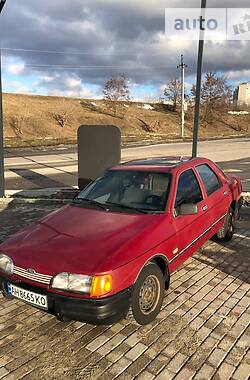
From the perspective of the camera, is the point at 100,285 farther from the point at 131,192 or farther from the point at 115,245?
the point at 131,192

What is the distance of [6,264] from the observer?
3611 mm

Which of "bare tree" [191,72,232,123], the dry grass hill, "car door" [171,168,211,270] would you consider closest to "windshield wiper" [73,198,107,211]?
"car door" [171,168,211,270]

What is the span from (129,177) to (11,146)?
86.2ft

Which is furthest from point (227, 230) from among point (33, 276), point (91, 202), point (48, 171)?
point (48, 171)

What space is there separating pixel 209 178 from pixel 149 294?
7.69 feet

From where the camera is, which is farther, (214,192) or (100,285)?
(214,192)

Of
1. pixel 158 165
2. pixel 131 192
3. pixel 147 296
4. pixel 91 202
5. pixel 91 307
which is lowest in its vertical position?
pixel 147 296

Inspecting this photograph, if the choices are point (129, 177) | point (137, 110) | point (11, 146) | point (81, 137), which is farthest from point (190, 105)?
point (129, 177)

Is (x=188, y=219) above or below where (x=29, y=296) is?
above

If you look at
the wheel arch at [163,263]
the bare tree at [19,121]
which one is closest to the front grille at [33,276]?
the wheel arch at [163,263]

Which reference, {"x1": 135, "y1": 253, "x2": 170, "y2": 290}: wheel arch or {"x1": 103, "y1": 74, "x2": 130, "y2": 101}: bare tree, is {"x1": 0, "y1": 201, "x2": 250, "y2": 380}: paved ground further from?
{"x1": 103, "y1": 74, "x2": 130, "y2": 101}: bare tree

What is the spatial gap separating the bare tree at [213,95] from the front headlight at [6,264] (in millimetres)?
56755

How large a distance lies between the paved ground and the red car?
278 millimetres

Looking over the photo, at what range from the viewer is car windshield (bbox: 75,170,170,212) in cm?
429
